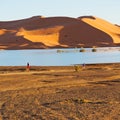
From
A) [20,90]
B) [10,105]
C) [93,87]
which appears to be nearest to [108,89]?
[93,87]

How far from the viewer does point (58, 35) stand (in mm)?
128625

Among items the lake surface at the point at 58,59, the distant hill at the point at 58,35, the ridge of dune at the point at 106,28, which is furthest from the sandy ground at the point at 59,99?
the ridge of dune at the point at 106,28

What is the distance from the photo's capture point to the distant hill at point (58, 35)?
113750mm

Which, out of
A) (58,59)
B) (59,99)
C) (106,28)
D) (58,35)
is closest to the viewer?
(59,99)

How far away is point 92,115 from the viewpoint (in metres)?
12.9

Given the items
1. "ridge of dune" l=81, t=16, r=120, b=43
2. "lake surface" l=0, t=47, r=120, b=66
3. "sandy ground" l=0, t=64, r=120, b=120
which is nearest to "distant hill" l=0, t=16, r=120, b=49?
"ridge of dune" l=81, t=16, r=120, b=43

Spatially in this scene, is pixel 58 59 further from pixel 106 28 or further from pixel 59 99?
pixel 106 28

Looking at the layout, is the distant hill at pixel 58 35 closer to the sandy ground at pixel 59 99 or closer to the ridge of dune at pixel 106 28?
the ridge of dune at pixel 106 28

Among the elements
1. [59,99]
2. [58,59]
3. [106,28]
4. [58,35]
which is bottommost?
[59,99]

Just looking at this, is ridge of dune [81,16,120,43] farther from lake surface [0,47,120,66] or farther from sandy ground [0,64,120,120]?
sandy ground [0,64,120,120]

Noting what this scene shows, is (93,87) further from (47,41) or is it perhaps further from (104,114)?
(47,41)

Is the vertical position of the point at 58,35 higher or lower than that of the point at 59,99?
higher

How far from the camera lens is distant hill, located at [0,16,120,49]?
373 feet

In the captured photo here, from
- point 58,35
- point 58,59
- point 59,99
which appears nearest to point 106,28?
point 58,35
